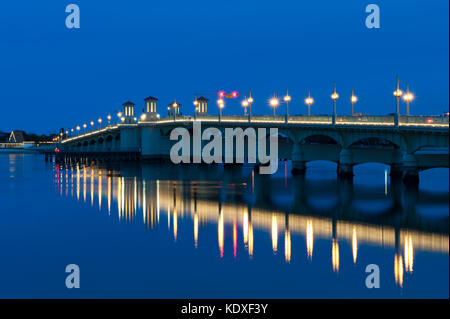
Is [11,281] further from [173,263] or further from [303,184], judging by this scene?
[303,184]

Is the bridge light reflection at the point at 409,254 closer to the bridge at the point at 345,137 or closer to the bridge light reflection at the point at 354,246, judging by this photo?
the bridge light reflection at the point at 354,246

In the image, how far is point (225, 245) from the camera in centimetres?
2378

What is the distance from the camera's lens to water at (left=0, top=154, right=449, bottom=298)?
17.8 meters

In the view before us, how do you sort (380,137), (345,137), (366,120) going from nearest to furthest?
(380,137) → (366,120) → (345,137)

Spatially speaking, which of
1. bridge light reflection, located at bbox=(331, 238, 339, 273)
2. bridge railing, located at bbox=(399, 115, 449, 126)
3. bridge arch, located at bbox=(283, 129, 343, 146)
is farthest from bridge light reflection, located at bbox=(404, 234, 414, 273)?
bridge arch, located at bbox=(283, 129, 343, 146)

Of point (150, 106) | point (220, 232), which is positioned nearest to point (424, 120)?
point (220, 232)

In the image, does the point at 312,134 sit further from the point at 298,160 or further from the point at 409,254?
the point at 409,254

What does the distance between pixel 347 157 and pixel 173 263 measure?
38.2 metres

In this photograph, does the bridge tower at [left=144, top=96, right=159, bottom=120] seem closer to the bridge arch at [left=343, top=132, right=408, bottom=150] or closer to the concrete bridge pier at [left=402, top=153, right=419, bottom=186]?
the bridge arch at [left=343, top=132, right=408, bottom=150]

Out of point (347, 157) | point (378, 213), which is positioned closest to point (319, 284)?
point (378, 213)

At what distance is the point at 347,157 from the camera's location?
184 feet

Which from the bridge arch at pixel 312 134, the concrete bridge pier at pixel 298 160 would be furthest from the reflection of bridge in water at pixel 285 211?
the concrete bridge pier at pixel 298 160

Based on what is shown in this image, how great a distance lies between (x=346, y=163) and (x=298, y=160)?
7850 millimetres

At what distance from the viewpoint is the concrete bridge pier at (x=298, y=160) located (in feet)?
204
